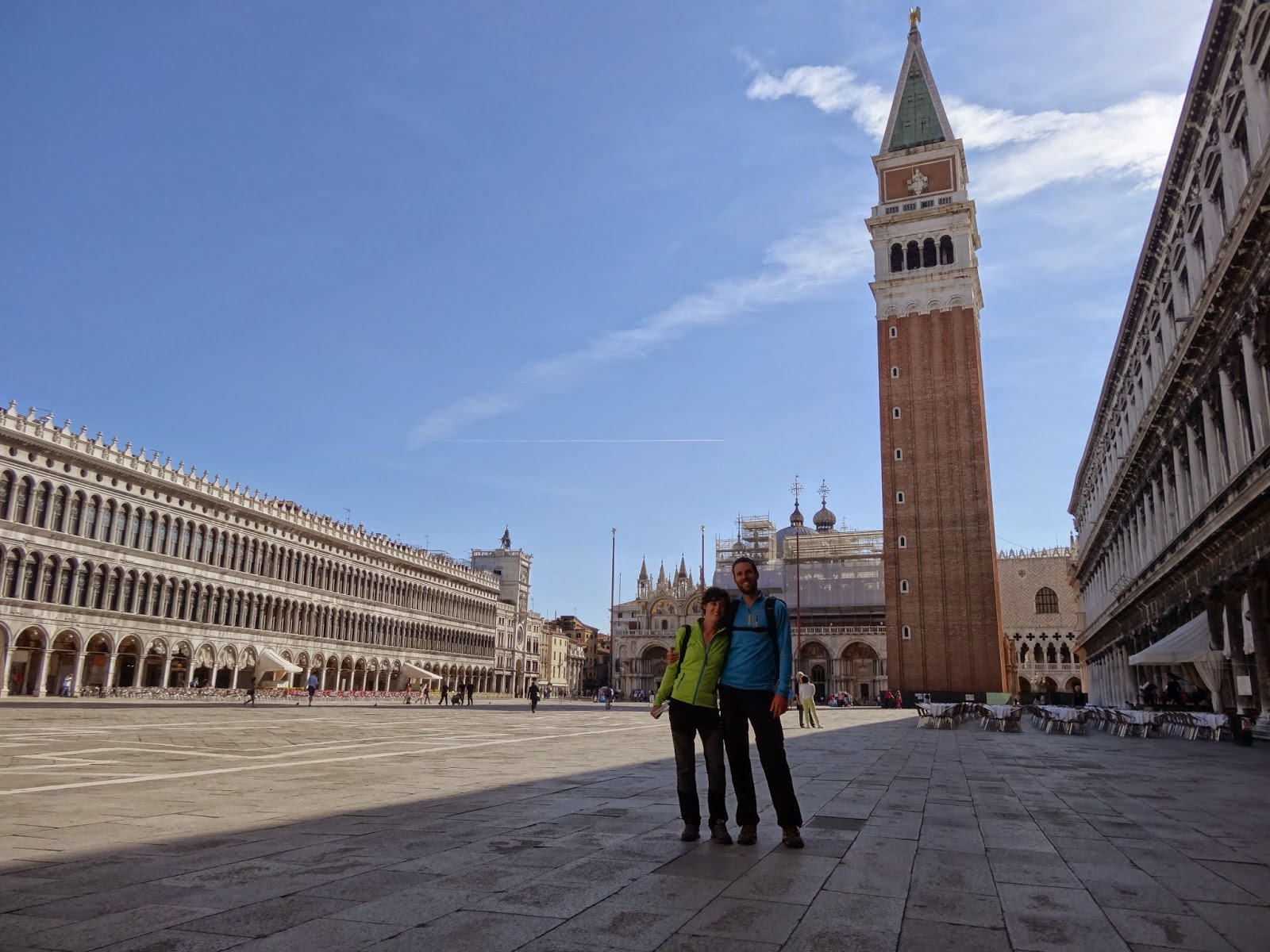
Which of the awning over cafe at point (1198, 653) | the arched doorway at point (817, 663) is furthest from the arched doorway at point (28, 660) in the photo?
the arched doorway at point (817, 663)

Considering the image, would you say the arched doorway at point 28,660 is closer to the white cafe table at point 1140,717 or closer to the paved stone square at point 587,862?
the paved stone square at point 587,862

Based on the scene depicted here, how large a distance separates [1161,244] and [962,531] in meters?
34.0

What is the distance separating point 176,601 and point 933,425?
162ft

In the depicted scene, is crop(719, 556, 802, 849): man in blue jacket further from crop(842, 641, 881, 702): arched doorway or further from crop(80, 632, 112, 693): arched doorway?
crop(842, 641, 881, 702): arched doorway

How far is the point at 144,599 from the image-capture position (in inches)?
1970

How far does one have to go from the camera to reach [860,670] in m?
82.9

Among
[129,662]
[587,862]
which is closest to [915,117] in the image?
[129,662]

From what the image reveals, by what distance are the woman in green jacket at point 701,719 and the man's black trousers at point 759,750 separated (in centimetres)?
9

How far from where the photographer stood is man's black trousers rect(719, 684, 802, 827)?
6.03 m

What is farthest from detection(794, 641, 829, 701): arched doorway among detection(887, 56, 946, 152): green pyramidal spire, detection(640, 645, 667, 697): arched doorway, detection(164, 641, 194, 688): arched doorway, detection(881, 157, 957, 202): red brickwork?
detection(164, 641, 194, 688): arched doorway

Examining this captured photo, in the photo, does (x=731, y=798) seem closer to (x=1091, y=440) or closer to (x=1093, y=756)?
(x=1093, y=756)

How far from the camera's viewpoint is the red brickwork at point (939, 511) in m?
57.4

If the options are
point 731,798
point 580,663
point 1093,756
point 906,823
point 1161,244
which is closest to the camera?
point 906,823

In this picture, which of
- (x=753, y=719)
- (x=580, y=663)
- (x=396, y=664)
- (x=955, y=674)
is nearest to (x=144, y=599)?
(x=396, y=664)
